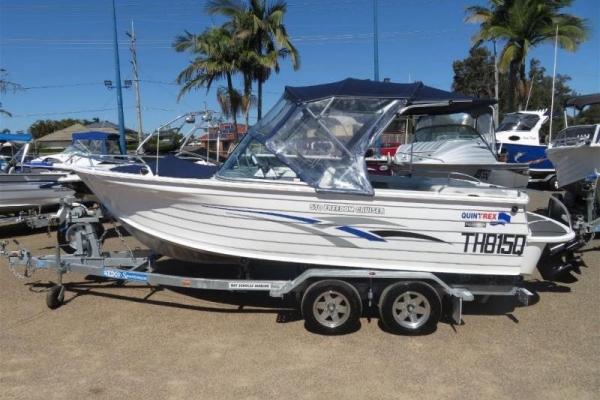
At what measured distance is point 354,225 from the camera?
454cm

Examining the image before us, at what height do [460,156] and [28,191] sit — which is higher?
[460,156]

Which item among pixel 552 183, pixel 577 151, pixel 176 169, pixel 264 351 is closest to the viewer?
pixel 264 351

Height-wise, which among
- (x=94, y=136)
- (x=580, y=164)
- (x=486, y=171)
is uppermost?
(x=94, y=136)

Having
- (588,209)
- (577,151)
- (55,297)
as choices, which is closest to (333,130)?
(55,297)

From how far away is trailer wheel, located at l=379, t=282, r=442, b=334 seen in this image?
4637 mm

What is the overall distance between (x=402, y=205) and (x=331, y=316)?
4.36ft

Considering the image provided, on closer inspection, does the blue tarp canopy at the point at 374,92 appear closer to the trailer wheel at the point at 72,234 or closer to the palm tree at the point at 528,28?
the trailer wheel at the point at 72,234

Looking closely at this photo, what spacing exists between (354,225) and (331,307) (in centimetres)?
88

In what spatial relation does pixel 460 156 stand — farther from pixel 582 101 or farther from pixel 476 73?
pixel 476 73

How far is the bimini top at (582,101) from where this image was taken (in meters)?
9.01

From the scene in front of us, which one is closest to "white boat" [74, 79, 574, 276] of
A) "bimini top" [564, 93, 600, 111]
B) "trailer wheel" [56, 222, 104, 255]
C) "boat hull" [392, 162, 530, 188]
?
"trailer wheel" [56, 222, 104, 255]

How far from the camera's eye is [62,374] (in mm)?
3947

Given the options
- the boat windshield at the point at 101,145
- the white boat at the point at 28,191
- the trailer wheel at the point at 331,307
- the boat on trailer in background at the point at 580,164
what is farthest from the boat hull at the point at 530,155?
the white boat at the point at 28,191

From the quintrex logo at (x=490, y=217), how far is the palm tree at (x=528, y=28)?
16.5m
